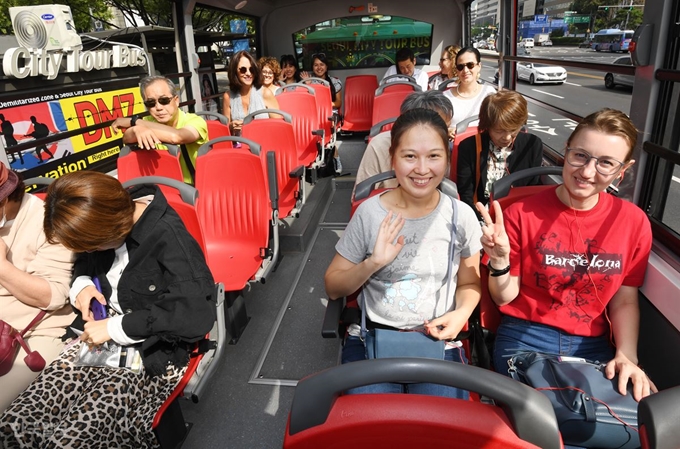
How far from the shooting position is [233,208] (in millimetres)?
2879

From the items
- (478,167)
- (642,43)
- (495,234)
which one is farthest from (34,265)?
(642,43)

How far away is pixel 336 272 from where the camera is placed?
1.58 metres

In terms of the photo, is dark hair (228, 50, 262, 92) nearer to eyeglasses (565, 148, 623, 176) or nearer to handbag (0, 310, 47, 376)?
handbag (0, 310, 47, 376)

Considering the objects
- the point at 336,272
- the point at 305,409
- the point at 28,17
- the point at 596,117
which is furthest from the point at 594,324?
the point at 28,17

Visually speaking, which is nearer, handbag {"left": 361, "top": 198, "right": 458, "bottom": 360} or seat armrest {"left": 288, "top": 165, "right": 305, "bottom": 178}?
handbag {"left": 361, "top": 198, "right": 458, "bottom": 360}

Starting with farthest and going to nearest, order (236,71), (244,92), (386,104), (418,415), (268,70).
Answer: (386,104) < (268,70) < (244,92) < (236,71) < (418,415)

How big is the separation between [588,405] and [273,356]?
5.43 ft

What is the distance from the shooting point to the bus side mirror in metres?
1.79

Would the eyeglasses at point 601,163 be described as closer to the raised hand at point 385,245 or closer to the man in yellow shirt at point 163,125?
the raised hand at point 385,245

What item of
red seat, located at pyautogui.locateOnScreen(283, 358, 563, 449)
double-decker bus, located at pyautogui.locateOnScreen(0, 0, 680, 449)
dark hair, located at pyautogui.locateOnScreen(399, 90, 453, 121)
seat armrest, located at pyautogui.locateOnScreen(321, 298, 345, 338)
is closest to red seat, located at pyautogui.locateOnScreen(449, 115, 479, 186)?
dark hair, located at pyautogui.locateOnScreen(399, 90, 453, 121)

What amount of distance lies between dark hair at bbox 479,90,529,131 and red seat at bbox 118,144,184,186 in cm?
196

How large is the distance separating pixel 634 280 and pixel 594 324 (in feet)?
0.70

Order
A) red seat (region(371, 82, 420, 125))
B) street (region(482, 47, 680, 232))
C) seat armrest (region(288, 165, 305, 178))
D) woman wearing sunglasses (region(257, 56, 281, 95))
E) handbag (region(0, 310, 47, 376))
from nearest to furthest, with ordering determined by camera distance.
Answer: handbag (region(0, 310, 47, 376)), street (region(482, 47, 680, 232)), seat armrest (region(288, 165, 305, 178)), woman wearing sunglasses (region(257, 56, 281, 95)), red seat (region(371, 82, 420, 125))

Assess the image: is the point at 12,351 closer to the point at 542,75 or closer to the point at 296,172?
the point at 296,172
